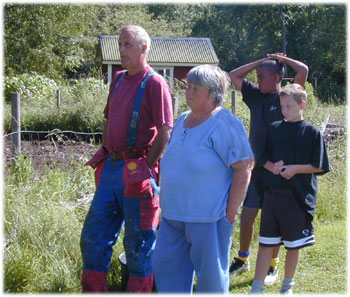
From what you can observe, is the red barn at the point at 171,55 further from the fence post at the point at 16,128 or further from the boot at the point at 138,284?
the boot at the point at 138,284

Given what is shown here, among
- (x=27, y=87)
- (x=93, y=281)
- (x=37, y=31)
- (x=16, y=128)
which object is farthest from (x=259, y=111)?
(x=37, y=31)

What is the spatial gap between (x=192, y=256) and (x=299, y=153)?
1.23m

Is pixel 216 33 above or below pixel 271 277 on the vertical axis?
above

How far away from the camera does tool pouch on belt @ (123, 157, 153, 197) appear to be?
3.64 metres

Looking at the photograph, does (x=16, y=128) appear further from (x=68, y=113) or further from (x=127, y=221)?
(x=68, y=113)

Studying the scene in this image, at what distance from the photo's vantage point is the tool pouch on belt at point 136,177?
11.9ft

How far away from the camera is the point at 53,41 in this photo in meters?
23.0

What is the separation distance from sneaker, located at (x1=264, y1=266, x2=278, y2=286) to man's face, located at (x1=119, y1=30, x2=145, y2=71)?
2132mm

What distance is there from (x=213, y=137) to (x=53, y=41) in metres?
21.3

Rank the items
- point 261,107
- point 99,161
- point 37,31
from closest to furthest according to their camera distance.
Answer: point 99,161 < point 261,107 < point 37,31

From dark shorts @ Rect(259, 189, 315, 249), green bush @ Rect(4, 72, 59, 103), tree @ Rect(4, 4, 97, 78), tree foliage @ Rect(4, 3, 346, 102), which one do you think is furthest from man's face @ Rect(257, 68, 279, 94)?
tree foliage @ Rect(4, 3, 346, 102)

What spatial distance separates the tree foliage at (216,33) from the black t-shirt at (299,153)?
18.2m

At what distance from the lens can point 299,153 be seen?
12.5 ft

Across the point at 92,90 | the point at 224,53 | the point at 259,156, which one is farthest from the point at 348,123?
the point at 224,53
